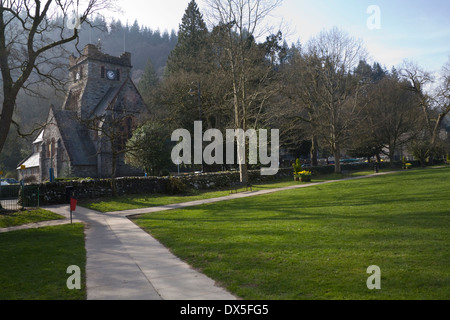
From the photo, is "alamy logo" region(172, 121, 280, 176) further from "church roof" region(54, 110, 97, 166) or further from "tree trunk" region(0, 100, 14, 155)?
"tree trunk" region(0, 100, 14, 155)

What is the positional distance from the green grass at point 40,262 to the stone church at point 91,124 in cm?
2797

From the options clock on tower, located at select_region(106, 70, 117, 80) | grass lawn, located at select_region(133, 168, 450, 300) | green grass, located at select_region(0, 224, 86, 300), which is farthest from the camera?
clock on tower, located at select_region(106, 70, 117, 80)

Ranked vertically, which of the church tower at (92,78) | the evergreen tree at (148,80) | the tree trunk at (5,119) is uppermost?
the evergreen tree at (148,80)

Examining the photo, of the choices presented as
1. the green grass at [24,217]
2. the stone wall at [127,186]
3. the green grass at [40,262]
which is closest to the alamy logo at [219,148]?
the stone wall at [127,186]

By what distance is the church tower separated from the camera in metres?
46.6

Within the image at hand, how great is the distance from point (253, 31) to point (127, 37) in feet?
292

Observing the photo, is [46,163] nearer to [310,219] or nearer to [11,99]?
[11,99]

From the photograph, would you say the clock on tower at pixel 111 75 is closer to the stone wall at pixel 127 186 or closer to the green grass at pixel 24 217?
the stone wall at pixel 127 186

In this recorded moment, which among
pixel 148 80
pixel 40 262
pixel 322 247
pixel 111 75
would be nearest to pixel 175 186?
pixel 40 262

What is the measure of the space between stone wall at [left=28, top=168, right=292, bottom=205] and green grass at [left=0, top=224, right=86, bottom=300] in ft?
31.6

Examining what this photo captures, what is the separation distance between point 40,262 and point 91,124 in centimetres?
3610

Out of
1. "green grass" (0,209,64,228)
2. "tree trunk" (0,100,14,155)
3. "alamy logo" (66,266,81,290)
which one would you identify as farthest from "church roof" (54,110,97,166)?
"alamy logo" (66,266,81,290)

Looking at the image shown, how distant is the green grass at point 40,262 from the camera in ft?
17.4

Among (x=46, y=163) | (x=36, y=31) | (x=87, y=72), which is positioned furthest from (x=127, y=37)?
(x=36, y=31)
